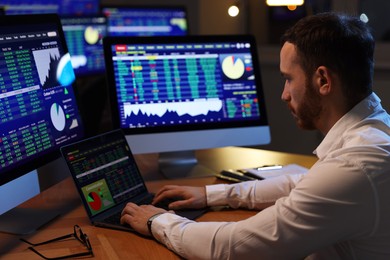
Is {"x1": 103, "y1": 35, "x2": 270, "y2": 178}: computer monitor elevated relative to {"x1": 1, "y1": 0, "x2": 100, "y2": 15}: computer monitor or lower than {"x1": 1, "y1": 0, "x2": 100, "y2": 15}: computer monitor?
lower

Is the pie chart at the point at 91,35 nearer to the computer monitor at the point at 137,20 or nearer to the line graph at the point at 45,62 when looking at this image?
the computer monitor at the point at 137,20

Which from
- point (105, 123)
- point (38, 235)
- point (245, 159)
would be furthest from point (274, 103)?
point (38, 235)

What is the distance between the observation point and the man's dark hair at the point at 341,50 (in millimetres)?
1458

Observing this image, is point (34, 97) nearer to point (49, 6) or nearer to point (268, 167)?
point (268, 167)

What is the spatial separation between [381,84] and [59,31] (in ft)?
9.33

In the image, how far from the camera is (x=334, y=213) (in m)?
1.35

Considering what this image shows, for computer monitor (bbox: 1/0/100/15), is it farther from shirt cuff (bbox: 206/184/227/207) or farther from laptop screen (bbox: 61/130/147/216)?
shirt cuff (bbox: 206/184/227/207)

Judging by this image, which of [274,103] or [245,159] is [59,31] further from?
[274,103]

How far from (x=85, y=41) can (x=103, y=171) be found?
236cm

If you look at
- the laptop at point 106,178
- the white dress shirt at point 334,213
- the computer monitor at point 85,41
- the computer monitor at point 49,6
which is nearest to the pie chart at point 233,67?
the laptop at point 106,178

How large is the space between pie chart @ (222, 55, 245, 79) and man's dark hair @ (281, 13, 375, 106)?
84cm

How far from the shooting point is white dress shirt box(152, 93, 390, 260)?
1.35 metres

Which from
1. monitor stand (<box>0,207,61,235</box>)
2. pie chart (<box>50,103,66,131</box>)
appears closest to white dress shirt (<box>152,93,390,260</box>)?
monitor stand (<box>0,207,61,235</box>)

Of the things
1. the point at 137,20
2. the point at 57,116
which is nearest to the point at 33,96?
the point at 57,116
